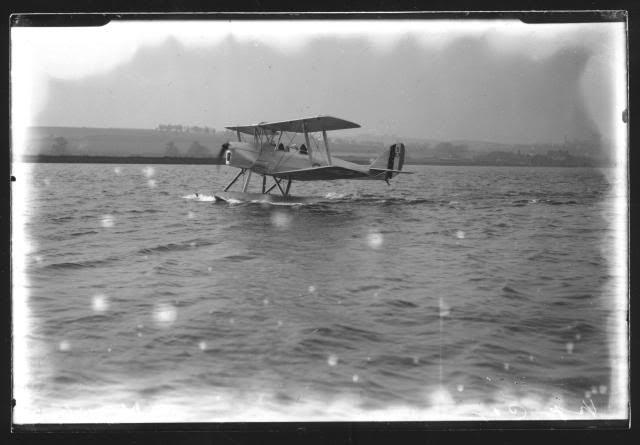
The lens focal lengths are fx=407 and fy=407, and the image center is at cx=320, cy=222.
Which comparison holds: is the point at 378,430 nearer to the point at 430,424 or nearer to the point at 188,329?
the point at 430,424

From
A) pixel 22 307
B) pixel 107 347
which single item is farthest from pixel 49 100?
pixel 107 347

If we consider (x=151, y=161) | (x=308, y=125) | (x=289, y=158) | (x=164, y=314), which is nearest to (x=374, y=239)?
(x=308, y=125)

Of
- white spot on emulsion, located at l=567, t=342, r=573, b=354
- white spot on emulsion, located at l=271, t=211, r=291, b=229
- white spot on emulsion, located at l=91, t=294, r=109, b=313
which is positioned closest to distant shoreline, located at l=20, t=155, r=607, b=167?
white spot on emulsion, located at l=271, t=211, r=291, b=229

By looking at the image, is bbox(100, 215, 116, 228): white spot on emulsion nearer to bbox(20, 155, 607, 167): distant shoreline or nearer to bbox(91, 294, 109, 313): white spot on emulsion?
bbox(20, 155, 607, 167): distant shoreline

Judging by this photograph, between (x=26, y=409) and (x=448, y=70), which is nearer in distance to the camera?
(x=26, y=409)

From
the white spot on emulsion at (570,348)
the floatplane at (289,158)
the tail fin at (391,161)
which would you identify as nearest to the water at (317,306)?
the white spot on emulsion at (570,348)

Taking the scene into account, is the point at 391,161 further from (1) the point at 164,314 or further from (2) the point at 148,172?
(1) the point at 164,314
